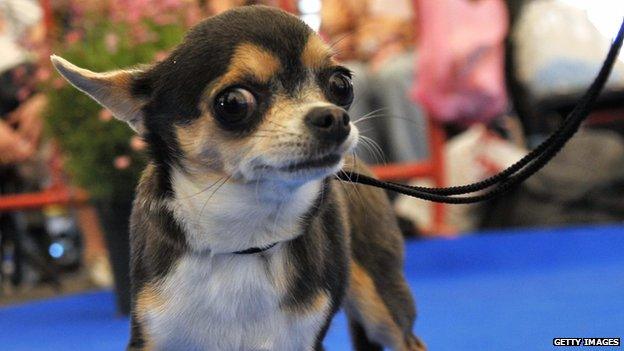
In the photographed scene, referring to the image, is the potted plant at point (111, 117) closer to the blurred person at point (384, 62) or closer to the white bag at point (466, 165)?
the blurred person at point (384, 62)

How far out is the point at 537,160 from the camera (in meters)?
1.31

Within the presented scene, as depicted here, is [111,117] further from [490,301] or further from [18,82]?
[490,301]

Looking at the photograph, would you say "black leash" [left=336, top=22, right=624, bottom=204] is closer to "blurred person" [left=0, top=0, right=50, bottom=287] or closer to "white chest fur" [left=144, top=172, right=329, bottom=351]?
"white chest fur" [left=144, top=172, right=329, bottom=351]

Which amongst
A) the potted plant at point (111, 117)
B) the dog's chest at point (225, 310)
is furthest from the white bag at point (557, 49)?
the dog's chest at point (225, 310)

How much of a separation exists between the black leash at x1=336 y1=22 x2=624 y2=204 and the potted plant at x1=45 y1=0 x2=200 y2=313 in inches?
52.9

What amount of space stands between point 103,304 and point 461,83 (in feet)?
6.23

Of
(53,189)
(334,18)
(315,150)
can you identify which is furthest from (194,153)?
(334,18)

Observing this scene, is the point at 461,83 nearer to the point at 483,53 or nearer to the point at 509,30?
the point at 483,53

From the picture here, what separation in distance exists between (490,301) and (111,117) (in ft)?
4.43

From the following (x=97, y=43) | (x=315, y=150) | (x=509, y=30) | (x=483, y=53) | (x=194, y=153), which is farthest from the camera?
(x=509, y=30)

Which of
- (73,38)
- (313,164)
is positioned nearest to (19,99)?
(73,38)

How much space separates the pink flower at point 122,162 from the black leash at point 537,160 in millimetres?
1291

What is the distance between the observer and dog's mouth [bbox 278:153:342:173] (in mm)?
1119

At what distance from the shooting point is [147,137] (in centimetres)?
128
